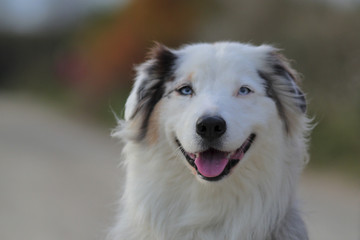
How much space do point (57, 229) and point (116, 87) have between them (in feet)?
38.4

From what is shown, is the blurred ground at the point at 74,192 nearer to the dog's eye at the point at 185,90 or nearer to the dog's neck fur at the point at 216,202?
the dog's neck fur at the point at 216,202

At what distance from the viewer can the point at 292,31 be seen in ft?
43.6

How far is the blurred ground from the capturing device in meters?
8.15

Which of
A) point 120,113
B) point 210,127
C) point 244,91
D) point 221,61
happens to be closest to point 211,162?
point 210,127

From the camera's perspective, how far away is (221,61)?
4359mm

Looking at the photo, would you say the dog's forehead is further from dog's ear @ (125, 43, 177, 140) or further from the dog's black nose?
the dog's black nose

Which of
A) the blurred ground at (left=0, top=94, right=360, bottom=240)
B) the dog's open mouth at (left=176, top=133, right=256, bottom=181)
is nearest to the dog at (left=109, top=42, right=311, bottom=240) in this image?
the dog's open mouth at (left=176, top=133, right=256, bottom=181)

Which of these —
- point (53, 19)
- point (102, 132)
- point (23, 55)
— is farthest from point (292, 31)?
point (23, 55)

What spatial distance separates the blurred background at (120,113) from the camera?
8.88 metres

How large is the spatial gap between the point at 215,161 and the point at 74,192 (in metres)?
6.59

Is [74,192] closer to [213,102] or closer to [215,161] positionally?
[215,161]

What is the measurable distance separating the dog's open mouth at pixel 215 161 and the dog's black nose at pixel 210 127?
0.20 meters

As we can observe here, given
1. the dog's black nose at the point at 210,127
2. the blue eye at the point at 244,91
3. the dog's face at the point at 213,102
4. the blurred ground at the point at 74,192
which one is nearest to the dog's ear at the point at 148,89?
the dog's face at the point at 213,102

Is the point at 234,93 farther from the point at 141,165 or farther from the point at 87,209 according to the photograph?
the point at 87,209
